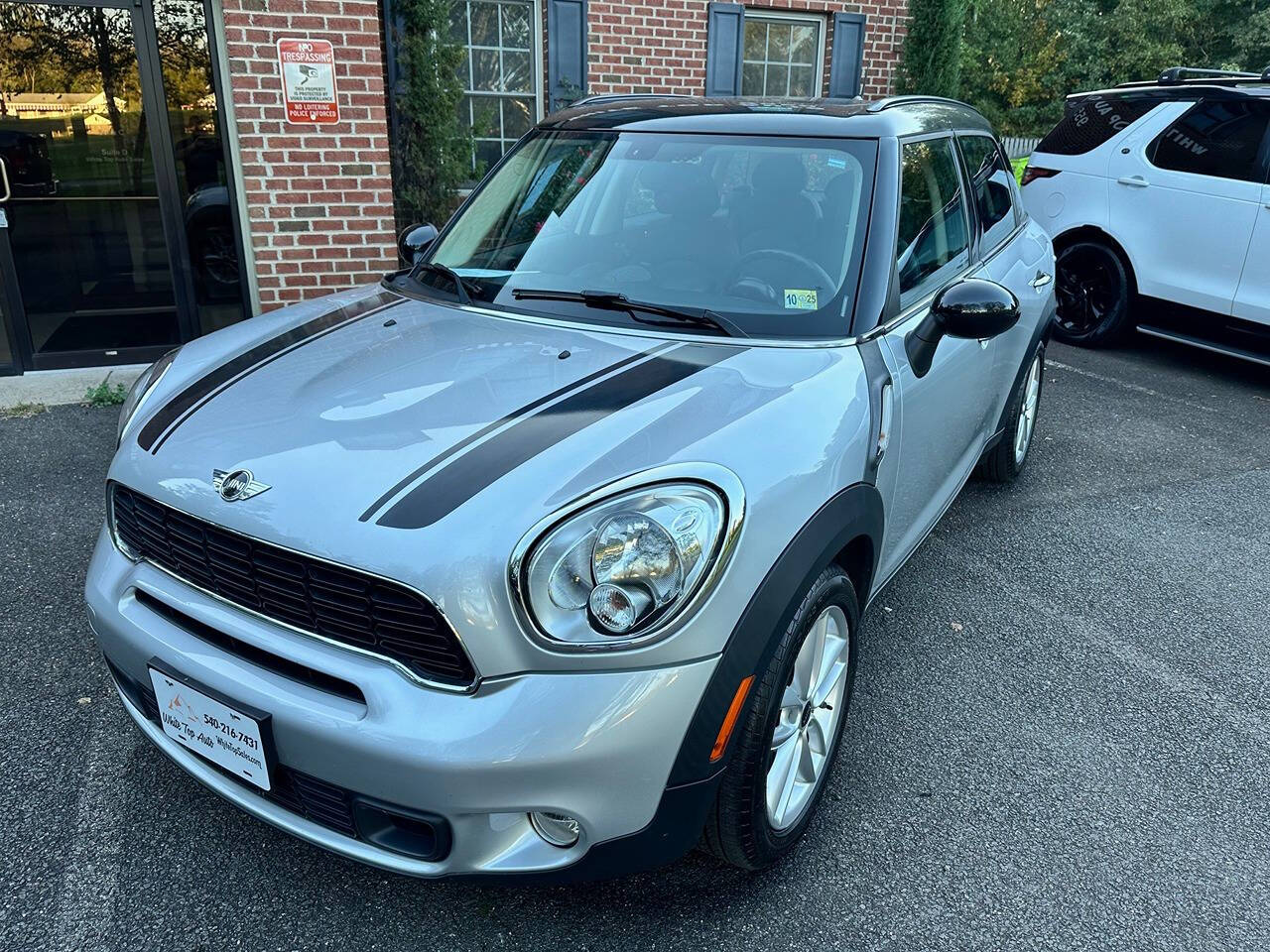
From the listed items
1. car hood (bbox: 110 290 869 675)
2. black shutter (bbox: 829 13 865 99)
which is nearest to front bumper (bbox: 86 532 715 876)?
car hood (bbox: 110 290 869 675)

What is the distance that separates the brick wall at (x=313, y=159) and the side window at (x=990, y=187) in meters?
3.52

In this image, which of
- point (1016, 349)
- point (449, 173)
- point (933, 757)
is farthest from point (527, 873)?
point (449, 173)

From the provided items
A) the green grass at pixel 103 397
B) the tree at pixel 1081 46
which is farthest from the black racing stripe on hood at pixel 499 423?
the tree at pixel 1081 46

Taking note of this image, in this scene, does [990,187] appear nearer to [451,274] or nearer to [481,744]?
[451,274]

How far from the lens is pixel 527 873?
1758 mm

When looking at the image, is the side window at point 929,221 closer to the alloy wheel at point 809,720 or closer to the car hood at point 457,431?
the car hood at point 457,431

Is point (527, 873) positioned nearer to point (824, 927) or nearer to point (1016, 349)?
point (824, 927)

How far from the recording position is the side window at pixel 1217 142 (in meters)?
5.83

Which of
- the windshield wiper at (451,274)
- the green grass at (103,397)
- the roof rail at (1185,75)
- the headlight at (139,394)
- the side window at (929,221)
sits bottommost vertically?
the green grass at (103,397)

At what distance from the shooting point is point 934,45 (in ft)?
28.2

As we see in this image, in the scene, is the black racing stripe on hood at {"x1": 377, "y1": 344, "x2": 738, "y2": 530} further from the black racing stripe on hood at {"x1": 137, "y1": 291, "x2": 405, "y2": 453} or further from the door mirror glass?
the black racing stripe on hood at {"x1": 137, "y1": 291, "x2": 405, "y2": 453}

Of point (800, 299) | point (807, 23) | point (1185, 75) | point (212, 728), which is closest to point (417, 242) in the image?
point (800, 299)

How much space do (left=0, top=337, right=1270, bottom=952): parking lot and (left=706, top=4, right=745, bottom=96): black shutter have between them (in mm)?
5484

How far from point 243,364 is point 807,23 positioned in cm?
754
